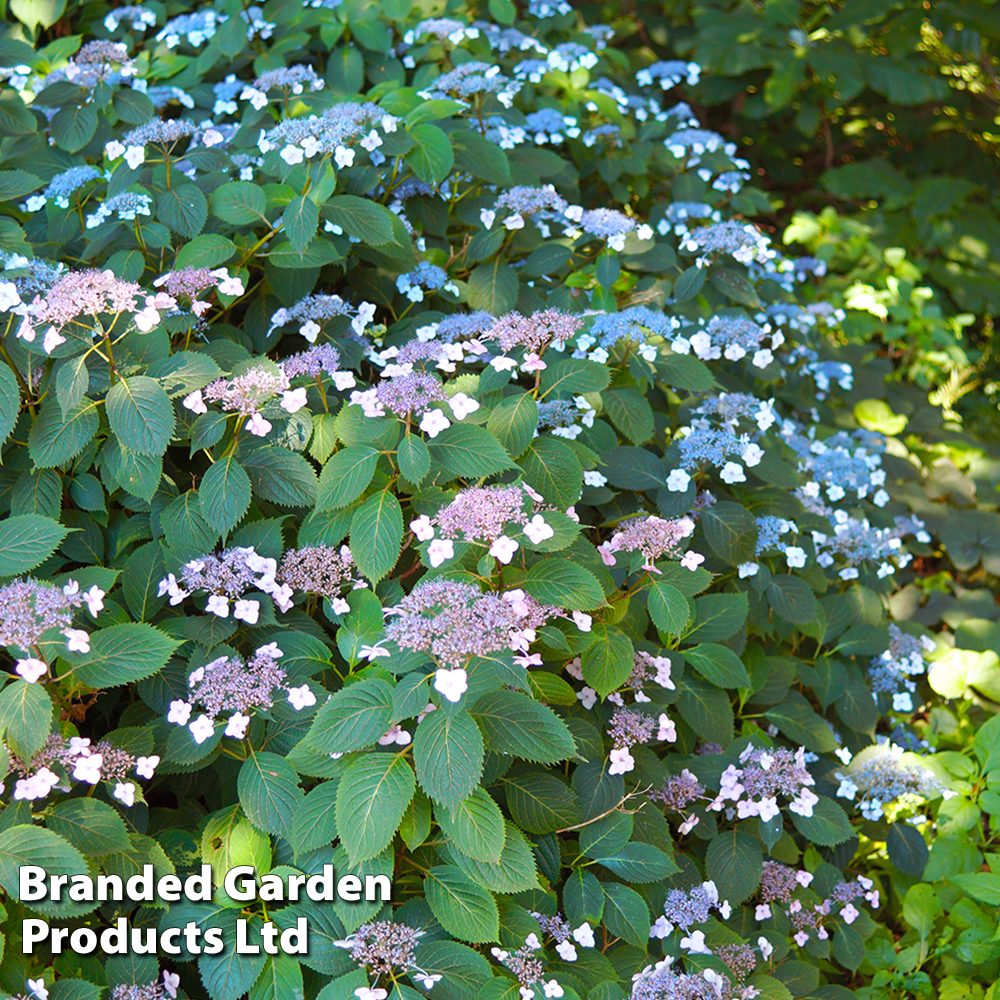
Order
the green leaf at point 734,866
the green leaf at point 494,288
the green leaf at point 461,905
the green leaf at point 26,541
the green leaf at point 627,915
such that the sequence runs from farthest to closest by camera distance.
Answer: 1. the green leaf at point 494,288
2. the green leaf at point 734,866
3. the green leaf at point 627,915
4. the green leaf at point 26,541
5. the green leaf at point 461,905

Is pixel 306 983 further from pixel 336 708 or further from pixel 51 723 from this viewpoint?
pixel 51 723

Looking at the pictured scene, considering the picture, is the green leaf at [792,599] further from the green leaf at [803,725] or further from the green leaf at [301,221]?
the green leaf at [301,221]

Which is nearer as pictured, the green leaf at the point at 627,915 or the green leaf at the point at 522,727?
the green leaf at the point at 522,727

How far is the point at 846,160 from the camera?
5426mm

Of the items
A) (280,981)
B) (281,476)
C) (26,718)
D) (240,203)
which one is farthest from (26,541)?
(240,203)

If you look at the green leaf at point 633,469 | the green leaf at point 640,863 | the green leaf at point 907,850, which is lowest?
the green leaf at point 907,850

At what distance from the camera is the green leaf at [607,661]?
5.51 feet

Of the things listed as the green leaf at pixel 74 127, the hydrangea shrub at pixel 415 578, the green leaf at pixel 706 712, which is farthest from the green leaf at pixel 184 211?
the green leaf at pixel 706 712

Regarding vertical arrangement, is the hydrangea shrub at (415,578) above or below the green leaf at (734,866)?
above

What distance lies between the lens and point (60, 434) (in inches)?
67.1

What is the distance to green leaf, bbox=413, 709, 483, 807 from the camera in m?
1.32

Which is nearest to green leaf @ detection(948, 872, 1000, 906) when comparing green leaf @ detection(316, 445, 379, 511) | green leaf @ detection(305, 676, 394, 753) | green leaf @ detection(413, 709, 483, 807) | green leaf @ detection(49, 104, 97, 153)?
green leaf @ detection(413, 709, 483, 807)

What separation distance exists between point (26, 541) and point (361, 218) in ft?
3.25

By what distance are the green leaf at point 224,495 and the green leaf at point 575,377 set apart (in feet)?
2.01
